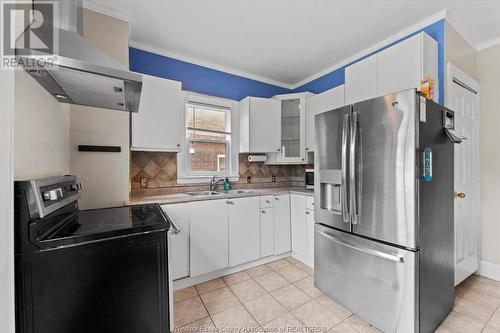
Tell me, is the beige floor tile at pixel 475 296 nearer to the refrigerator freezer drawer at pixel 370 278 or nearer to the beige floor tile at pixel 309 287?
the refrigerator freezer drawer at pixel 370 278

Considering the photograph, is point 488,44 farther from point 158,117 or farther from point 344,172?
point 158,117

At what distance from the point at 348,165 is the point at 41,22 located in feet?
6.96

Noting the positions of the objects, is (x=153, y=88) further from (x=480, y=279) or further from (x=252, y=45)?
(x=480, y=279)

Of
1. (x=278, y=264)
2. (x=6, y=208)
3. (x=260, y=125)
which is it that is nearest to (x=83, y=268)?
(x=6, y=208)

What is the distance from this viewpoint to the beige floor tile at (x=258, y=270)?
2498 mm

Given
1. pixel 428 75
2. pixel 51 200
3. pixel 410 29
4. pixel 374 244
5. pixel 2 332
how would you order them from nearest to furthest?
pixel 2 332 < pixel 51 200 < pixel 374 244 < pixel 428 75 < pixel 410 29

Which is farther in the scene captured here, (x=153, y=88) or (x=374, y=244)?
(x=153, y=88)

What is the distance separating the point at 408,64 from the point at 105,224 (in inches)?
107

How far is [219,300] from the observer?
2.02 meters

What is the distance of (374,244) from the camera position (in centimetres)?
161

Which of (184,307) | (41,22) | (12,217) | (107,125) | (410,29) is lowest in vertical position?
(184,307)

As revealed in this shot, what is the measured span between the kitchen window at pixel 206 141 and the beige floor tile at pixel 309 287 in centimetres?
168

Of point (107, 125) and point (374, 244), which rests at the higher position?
point (107, 125)

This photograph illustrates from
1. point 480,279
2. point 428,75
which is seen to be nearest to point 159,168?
point 428,75
